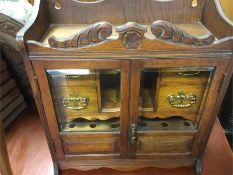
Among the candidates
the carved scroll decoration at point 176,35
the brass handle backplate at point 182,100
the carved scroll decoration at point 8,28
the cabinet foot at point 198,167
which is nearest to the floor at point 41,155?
the cabinet foot at point 198,167

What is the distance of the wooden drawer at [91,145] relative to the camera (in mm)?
971

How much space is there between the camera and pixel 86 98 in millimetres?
894

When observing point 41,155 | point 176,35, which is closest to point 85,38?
point 176,35

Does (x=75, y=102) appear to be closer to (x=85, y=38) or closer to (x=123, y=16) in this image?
(x=85, y=38)

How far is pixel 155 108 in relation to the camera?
3.07 feet

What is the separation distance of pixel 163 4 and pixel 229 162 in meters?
0.88

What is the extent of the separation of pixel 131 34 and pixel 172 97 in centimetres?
35

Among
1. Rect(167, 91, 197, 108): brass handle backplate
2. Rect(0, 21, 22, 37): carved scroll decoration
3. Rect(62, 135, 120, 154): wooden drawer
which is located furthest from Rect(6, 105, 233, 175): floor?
Rect(0, 21, 22, 37): carved scroll decoration

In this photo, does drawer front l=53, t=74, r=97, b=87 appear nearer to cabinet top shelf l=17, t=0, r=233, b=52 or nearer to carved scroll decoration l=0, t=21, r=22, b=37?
cabinet top shelf l=17, t=0, r=233, b=52

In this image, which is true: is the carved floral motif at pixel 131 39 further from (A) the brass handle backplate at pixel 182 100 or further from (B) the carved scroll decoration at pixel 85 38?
(A) the brass handle backplate at pixel 182 100

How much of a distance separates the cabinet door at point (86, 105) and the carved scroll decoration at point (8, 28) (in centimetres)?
37

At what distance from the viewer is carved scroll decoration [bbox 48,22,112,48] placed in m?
0.67

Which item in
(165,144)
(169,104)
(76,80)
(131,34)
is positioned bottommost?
(165,144)

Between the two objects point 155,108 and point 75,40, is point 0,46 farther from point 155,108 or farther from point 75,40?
point 155,108
